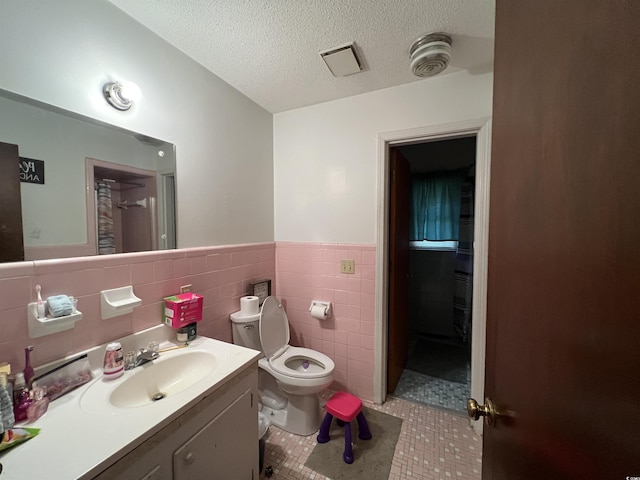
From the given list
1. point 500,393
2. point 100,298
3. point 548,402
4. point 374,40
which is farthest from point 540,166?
point 100,298

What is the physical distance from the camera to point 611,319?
0.89 ft

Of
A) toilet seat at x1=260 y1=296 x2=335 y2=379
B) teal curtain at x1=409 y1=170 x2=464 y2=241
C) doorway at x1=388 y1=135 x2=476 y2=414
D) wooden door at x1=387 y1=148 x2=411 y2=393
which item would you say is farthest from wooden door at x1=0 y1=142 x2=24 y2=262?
teal curtain at x1=409 y1=170 x2=464 y2=241

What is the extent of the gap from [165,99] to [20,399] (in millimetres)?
1369

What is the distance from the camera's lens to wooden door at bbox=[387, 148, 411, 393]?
1866 millimetres

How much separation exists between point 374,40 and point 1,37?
150cm

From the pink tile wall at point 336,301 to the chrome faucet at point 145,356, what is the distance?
110 centimetres

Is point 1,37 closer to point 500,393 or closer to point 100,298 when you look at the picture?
point 100,298

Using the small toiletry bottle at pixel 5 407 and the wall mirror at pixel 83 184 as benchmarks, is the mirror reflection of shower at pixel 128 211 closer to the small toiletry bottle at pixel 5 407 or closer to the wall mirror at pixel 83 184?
the wall mirror at pixel 83 184

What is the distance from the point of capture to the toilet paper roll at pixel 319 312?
1864mm

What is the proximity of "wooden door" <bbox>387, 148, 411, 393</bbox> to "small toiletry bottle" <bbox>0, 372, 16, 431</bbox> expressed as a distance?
189 centimetres

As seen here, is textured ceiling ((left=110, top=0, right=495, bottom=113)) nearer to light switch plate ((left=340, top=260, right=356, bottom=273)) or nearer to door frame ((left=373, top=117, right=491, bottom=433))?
door frame ((left=373, top=117, right=491, bottom=433))

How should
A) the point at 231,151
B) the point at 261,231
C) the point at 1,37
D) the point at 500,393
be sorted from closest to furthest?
the point at 500,393
the point at 1,37
the point at 231,151
the point at 261,231

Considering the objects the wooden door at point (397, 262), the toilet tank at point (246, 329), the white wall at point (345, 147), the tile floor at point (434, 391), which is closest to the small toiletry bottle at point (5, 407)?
the toilet tank at point (246, 329)

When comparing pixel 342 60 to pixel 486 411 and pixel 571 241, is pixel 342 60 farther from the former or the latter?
pixel 486 411
